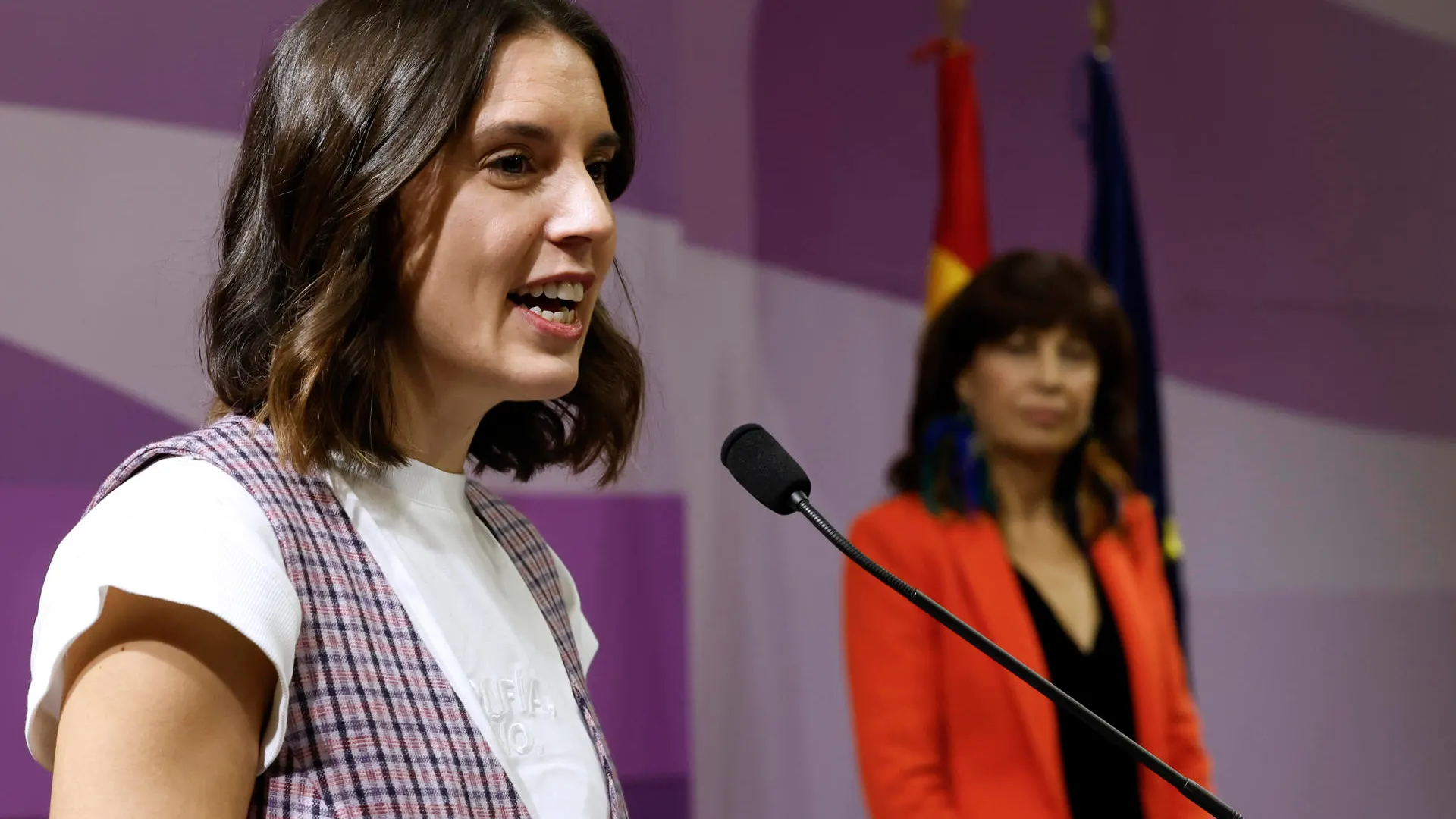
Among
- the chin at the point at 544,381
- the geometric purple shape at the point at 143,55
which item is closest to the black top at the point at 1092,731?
the geometric purple shape at the point at 143,55

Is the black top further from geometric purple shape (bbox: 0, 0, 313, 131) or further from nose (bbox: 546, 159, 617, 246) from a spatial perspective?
geometric purple shape (bbox: 0, 0, 313, 131)

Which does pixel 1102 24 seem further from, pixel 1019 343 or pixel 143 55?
pixel 143 55

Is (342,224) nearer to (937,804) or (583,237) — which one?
(583,237)

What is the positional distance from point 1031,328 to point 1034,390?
0.37 ft

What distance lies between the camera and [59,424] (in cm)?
193

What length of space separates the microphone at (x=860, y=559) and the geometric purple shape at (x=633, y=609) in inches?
48.8

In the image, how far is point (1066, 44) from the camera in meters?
3.23

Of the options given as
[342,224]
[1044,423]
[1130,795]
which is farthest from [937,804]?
[342,224]

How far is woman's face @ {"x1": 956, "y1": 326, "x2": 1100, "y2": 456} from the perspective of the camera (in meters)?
2.29

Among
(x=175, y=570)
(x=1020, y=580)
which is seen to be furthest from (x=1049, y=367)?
(x=175, y=570)

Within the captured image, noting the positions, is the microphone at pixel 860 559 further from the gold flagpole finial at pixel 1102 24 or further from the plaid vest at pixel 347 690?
the gold flagpole finial at pixel 1102 24

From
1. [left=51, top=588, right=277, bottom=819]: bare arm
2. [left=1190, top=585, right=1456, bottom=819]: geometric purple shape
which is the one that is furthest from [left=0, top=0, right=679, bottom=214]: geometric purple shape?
[left=1190, top=585, right=1456, bottom=819]: geometric purple shape

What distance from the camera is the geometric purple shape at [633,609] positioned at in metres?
2.40

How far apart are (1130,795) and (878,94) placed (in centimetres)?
160
